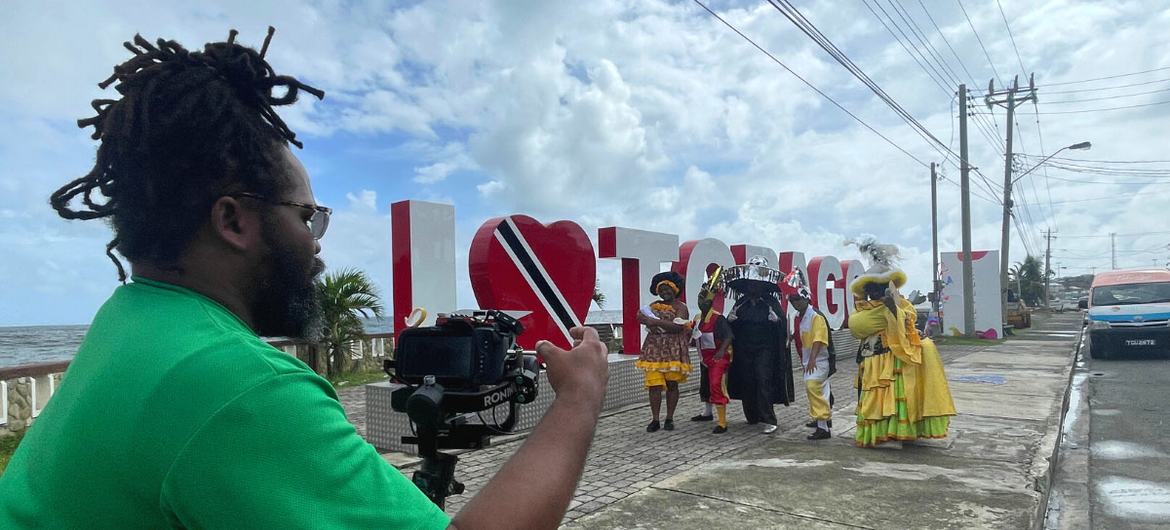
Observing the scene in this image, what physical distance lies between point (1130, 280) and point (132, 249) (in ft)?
65.4

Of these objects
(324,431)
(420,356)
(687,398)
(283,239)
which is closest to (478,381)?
(420,356)

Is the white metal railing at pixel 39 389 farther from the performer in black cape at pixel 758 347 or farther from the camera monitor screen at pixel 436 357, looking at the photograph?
the camera monitor screen at pixel 436 357

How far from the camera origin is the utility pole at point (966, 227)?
21.8 metres

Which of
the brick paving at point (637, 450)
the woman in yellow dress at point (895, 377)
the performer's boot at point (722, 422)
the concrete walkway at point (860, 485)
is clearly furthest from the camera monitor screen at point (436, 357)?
the performer's boot at point (722, 422)

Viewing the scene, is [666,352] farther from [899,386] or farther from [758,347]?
[899,386]

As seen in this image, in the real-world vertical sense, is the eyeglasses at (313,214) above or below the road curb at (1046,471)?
above

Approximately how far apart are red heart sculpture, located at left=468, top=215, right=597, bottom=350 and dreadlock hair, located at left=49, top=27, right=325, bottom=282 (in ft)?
19.6

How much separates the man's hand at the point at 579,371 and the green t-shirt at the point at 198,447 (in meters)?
0.33

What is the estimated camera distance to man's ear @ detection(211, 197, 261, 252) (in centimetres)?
114

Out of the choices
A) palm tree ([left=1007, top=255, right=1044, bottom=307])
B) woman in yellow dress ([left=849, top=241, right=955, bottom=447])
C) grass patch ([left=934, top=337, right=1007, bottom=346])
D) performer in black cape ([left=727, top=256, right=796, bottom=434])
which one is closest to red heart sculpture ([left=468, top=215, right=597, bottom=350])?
performer in black cape ([left=727, top=256, right=796, bottom=434])

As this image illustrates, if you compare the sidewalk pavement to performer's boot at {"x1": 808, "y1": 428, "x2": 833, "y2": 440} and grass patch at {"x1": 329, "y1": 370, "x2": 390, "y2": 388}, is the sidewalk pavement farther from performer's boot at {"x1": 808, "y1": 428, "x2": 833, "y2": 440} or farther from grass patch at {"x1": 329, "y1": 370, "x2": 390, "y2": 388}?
grass patch at {"x1": 329, "y1": 370, "x2": 390, "y2": 388}

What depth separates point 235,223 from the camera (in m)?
1.17

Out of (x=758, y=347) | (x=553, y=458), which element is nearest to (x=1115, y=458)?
(x=758, y=347)

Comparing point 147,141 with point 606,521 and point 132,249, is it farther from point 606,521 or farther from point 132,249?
point 606,521
